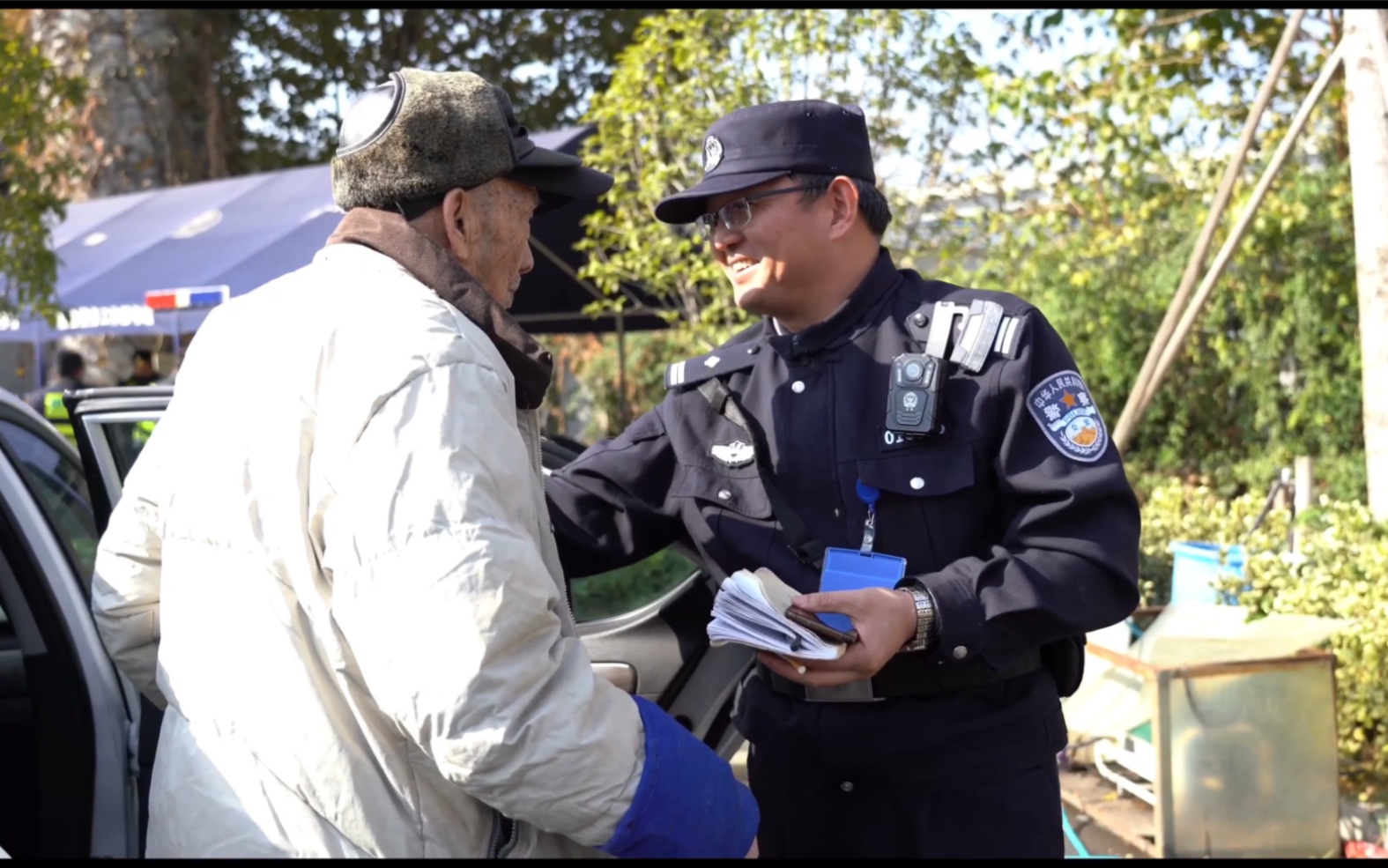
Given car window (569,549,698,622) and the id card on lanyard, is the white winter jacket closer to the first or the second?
the id card on lanyard

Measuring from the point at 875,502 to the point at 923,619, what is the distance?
23 centimetres

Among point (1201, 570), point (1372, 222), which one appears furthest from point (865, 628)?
point (1372, 222)

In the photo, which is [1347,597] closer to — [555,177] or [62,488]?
[555,177]

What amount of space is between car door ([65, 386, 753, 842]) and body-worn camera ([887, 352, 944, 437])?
86 cm

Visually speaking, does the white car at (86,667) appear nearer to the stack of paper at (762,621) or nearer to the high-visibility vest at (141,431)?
the high-visibility vest at (141,431)

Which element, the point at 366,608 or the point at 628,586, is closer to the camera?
the point at 366,608

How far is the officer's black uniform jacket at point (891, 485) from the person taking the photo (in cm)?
206

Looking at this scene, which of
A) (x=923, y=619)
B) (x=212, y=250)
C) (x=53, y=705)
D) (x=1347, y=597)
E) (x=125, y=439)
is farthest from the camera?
(x=212, y=250)

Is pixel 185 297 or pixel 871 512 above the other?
pixel 871 512

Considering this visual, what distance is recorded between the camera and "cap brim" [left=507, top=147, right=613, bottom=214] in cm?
→ 189

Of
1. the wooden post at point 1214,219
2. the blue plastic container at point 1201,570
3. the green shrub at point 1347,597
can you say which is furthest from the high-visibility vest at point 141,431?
the wooden post at point 1214,219

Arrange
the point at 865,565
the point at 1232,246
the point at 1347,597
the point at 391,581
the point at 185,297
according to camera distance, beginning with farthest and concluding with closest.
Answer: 1. the point at 185,297
2. the point at 1232,246
3. the point at 1347,597
4. the point at 865,565
5. the point at 391,581

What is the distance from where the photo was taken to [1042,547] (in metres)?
2.06

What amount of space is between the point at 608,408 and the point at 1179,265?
749cm
